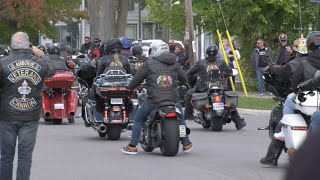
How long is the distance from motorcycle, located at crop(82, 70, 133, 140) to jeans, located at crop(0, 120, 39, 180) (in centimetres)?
588

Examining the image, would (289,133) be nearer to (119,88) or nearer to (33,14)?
(119,88)

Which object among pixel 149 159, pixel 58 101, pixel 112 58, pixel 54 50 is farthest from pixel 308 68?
pixel 54 50

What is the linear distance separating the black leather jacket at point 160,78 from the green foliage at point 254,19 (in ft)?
53.4

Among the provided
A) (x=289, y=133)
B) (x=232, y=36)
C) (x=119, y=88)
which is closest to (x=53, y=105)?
(x=119, y=88)

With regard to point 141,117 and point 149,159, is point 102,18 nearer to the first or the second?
point 141,117

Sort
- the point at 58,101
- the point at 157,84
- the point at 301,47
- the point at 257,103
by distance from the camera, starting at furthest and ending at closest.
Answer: the point at 257,103
the point at 58,101
the point at 157,84
the point at 301,47

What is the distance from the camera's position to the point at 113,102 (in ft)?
46.5

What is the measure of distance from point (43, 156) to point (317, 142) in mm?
10682

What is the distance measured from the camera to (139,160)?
11.9 m

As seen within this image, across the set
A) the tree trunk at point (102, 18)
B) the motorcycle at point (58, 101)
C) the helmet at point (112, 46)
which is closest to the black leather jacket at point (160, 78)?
the helmet at point (112, 46)

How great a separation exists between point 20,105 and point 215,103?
8.20 meters

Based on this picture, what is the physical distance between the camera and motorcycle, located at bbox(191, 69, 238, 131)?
15.9 meters

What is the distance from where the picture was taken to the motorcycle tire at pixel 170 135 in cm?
1175

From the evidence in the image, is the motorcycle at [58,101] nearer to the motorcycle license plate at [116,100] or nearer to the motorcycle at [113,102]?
the motorcycle at [113,102]
